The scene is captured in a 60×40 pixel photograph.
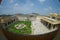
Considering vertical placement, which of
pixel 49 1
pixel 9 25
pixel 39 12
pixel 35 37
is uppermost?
pixel 49 1

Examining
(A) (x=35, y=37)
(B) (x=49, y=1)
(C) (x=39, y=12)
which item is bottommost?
(A) (x=35, y=37)

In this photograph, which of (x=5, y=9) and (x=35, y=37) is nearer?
(x=35, y=37)

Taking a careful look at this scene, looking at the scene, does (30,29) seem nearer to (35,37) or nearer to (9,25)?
(35,37)

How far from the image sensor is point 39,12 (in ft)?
6.35

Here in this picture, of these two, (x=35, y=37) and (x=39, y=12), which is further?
(x=39, y=12)

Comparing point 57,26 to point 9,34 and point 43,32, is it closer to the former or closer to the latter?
point 43,32

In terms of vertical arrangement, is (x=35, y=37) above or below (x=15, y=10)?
below

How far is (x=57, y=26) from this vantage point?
1899 millimetres

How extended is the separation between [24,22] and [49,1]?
437 millimetres

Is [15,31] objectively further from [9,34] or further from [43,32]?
[43,32]

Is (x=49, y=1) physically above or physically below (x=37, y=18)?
above

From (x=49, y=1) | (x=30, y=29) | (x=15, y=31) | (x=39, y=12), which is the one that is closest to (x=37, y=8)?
(x=39, y=12)

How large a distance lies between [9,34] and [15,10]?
0.33m

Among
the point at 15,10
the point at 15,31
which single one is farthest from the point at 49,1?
the point at 15,31
